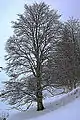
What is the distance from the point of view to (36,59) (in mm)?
25031

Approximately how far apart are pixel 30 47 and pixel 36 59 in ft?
4.38

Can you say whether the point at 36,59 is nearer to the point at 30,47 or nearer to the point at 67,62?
the point at 30,47

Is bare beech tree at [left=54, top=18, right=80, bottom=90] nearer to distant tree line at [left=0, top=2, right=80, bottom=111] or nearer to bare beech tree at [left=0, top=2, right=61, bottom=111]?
distant tree line at [left=0, top=2, right=80, bottom=111]

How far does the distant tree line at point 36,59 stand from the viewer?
2378 cm

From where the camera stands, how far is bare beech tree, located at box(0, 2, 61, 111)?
2384cm

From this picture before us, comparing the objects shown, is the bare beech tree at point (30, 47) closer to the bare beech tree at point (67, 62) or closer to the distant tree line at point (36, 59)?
the distant tree line at point (36, 59)

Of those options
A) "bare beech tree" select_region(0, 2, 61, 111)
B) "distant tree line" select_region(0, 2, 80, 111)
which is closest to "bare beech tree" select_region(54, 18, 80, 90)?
"distant tree line" select_region(0, 2, 80, 111)

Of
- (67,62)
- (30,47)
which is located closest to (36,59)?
(30,47)

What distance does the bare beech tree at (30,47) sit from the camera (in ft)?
78.2

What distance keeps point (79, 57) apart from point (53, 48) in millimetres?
3204

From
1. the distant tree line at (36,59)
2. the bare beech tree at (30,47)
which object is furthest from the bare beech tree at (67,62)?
the bare beech tree at (30,47)

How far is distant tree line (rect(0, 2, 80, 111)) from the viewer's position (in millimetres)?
23781

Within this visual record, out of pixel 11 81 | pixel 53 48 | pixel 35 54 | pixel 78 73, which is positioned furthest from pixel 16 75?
pixel 78 73

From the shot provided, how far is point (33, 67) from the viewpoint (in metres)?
25.0
